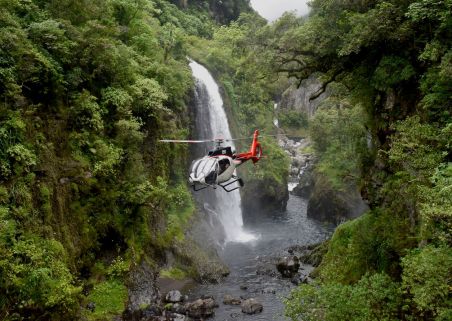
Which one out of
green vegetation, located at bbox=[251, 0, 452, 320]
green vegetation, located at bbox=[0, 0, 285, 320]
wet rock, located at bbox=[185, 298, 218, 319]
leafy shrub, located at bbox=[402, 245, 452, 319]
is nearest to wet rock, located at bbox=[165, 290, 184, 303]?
wet rock, located at bbox=[185, 298, 218, 319]

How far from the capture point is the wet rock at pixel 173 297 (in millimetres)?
17102

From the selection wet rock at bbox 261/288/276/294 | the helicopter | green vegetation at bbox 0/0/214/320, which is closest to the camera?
green vegetation at bbox 0/0/214/320

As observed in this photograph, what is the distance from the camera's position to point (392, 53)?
1276cm

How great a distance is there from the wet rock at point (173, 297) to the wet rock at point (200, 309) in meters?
0.59

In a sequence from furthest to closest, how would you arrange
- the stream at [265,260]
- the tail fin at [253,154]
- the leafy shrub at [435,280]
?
the stream at [265,260], the tail fin at [253,154], the leafy shrub at [435,280]

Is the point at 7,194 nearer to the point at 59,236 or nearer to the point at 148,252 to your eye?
the point at 59,236

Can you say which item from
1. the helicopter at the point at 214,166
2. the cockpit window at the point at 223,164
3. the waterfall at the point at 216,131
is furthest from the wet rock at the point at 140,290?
the waterfall at the point at 216,131

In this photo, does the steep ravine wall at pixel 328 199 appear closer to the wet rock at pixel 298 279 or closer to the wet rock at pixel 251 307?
the wet rock at pixel 298 279

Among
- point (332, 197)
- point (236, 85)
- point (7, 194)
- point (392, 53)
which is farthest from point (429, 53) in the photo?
point (236, 85)

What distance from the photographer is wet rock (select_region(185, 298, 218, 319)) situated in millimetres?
16391

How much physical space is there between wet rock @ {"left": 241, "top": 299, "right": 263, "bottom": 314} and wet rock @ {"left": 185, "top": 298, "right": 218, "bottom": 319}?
4.74 feet

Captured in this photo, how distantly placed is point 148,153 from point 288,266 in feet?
33.4

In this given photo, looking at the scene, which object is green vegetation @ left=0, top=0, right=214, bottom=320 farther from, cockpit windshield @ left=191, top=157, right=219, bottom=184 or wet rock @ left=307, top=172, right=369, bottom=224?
wet rock @ left=307, top=172, right=369, bottom=224

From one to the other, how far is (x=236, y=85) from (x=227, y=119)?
28.8 feet
